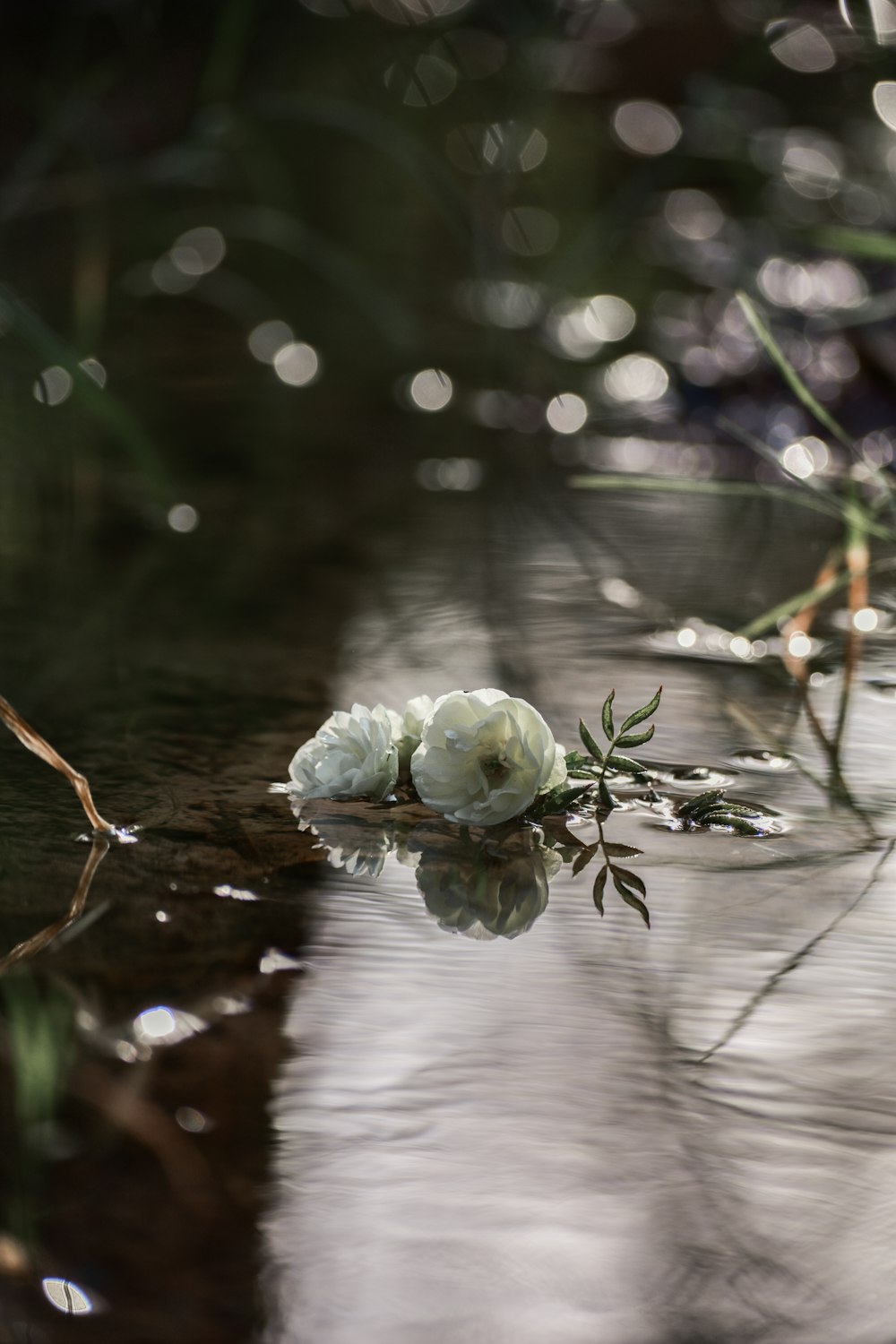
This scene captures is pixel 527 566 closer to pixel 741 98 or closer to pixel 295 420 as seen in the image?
pixel 295 420

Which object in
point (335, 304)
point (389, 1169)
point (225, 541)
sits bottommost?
point (335, 304)

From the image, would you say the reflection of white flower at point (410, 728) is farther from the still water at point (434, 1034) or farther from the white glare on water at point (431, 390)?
the white glare on water at point (431, 390)

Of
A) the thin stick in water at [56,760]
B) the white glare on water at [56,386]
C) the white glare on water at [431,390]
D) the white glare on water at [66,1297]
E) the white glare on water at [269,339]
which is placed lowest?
the white glare on water at [269,339]

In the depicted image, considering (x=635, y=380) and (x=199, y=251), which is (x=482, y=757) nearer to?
(x=635, y=380)

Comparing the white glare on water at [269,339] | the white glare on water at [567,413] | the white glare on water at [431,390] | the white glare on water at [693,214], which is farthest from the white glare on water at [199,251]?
the white glare on water at [693,214]

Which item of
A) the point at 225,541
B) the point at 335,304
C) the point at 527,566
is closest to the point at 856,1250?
the point at 527,566

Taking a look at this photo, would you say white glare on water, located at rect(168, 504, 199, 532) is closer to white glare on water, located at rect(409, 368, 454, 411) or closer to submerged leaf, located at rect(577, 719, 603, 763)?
white glare on water, located at rect(409, 368, 454, 411)

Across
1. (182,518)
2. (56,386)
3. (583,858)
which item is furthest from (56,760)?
(56,386)
